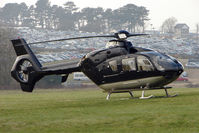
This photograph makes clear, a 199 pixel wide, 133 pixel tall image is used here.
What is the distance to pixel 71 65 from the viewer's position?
1153 inches

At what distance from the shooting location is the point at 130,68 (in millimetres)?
27188

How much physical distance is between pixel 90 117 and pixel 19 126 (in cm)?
305

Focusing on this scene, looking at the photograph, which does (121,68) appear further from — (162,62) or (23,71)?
(23,71)

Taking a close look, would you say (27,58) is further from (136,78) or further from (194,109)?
(194,109)

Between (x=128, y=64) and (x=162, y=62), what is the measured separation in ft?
6.68

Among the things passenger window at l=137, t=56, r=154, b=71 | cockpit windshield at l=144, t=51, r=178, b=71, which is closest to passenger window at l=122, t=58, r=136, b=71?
passenger window at l=137, t=56, r=154, b=71

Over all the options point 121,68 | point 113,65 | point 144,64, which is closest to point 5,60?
point 113,65

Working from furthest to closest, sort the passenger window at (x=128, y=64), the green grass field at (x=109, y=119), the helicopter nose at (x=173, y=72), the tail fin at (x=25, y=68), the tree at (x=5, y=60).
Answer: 1. the tree at (x=5, y=60)
2. the tail fin at (x=25, y=68)
3. the passenger window at (x=128, y=64)
4. the helicopter nose at (x=173, y=72)
5. the green grass field at (x=109, y=119)

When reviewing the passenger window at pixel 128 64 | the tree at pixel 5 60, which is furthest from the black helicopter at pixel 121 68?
the tree at pixel 5 60

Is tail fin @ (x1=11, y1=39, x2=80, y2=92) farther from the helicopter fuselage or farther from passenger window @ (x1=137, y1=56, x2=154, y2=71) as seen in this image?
passenger window @ (x1=137, y1=56, x2=154, y2=71)

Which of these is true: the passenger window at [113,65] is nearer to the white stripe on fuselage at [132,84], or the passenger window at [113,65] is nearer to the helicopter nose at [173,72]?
the white stripe on fuselage at [132,84]

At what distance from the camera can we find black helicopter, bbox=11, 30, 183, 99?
1045 inches

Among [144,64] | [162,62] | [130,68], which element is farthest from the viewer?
[130,68]

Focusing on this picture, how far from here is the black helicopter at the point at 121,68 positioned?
26531 mm
